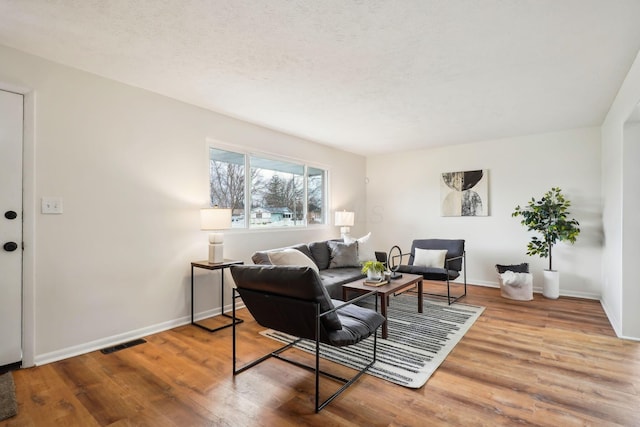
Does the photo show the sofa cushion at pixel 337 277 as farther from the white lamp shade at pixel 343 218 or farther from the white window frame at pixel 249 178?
the white lamp shade at pixel 343 218

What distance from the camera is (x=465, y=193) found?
5.43 metres

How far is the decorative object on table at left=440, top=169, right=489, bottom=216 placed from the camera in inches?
207

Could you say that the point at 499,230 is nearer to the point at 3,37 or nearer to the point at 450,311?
the point at 450,311

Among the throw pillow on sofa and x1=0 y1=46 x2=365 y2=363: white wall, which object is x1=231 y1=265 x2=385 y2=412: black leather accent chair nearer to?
the throw pillow on sofa

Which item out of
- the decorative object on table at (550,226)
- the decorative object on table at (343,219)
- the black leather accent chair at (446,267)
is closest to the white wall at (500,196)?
the decorative object on table at (550,226)

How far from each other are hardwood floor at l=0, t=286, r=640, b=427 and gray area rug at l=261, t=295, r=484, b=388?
0.34 feet

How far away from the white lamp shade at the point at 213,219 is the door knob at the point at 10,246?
1437mm

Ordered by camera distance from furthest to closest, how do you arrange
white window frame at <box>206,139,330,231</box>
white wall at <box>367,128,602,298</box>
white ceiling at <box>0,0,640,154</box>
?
white wall at <box>367,128,602,298</box>
white window frame at <box>206,139,330,231</box>
white ceiling at <box>0,0,640,154</box>

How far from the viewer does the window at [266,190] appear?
398 cm

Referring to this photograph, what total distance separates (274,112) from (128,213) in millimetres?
1888

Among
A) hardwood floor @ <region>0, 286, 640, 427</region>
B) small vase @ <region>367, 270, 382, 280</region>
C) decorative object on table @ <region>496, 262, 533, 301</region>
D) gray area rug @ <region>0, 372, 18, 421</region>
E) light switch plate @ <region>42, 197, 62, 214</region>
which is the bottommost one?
hardwood floor @ <region>0, 286, 640, 427</region>

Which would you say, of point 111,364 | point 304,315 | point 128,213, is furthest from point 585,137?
point 111,364

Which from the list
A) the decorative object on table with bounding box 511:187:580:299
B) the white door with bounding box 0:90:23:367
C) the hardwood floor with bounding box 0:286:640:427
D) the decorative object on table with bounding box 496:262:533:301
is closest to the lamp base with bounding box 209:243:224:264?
the hardwood floor with bounding box 0:286:640:427

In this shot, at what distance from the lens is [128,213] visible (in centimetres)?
303
